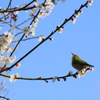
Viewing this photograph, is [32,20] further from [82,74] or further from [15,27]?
[82,74]

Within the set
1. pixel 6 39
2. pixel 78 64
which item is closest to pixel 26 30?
pixel 6 39

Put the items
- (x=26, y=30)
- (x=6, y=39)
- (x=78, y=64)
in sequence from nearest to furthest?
(x=6, y=39) → (x=26, y=30) → (x=78, y=64)

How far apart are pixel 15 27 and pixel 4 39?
0.20m

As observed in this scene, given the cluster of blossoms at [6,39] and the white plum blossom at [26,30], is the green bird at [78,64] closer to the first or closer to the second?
the white plum blossom at [26,30]

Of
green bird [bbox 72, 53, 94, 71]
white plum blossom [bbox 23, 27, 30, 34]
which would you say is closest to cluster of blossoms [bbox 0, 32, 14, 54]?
white plum blossom [bbox 23, 27, 30, 34]

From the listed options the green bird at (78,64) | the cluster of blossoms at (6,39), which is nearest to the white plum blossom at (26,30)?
the cluster of blossoms at (6,39)

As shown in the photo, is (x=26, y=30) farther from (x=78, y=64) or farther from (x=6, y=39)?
(x=78, y=64)

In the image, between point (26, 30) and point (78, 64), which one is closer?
point (26, 30)

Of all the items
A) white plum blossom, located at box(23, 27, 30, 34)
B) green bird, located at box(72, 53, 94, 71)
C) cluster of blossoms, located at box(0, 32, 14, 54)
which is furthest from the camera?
green bird, located at box(72, 53, 94, 71)

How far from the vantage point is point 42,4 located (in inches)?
122

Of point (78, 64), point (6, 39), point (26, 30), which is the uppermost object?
point (78, 64)

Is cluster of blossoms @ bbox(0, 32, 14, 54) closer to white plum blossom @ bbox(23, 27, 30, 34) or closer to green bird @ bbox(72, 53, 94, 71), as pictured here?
white plum blossom @ bbox(23, 27, 30, 34)

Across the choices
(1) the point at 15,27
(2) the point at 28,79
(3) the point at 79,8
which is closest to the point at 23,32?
(1) the point at 15,27

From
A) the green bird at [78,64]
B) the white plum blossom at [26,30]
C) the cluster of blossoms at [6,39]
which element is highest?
the green bird at [78,64]
